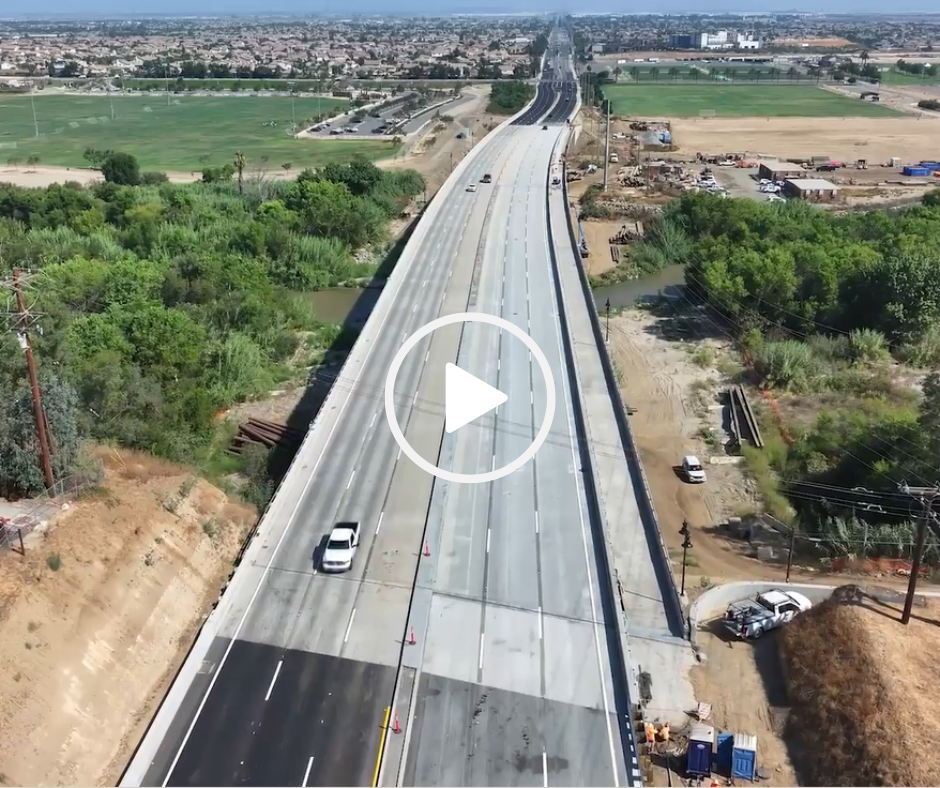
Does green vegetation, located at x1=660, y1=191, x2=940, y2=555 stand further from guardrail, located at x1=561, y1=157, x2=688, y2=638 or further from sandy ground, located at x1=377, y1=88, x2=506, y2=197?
sandy ground, located at x1=377, y1=88, x2=506, y2=197

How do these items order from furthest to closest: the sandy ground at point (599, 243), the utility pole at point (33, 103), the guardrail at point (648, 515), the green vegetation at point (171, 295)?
the utility pole at point (33, 103) → the sandy ground at point (599, 243) → the green vegetation at point (171, 295) → the guardrail at point (648, 515)

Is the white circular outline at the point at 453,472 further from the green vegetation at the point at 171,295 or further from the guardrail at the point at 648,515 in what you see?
the green vegetation at the point at 171,295

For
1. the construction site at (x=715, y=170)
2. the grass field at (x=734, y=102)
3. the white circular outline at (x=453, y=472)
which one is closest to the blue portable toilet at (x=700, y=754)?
the white circular outline at (x=453, y=472)

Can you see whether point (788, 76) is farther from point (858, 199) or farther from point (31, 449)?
point (31, 449)

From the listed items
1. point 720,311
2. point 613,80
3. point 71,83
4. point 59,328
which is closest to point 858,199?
point 720,311

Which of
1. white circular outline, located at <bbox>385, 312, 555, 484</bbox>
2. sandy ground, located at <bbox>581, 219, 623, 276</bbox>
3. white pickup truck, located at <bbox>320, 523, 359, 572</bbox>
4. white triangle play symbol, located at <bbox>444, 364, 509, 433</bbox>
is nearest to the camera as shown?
white pickup truck, located at <bbox>320, 523, 359, 572</bbox>

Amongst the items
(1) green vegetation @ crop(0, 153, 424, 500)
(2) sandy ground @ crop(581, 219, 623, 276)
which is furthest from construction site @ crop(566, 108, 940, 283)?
(1) green vegetation @ crop(0, 153, 424, 500)
